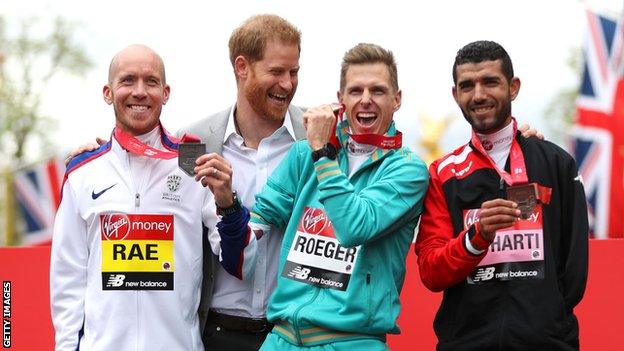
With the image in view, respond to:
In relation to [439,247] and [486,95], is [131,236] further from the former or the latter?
[486,95]

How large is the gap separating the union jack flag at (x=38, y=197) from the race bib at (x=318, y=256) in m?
13.3

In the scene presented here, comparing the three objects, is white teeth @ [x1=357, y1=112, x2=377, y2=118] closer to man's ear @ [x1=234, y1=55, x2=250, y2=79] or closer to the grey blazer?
the grey blazer

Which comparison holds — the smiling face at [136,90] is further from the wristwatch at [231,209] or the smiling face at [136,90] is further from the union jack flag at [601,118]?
the union jack flag at [601,118]

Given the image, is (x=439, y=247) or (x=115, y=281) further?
(x=115, y=281)

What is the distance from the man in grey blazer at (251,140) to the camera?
4375mm

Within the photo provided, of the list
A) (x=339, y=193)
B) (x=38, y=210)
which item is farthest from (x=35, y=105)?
(x=339, y=193)

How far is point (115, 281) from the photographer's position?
409cm

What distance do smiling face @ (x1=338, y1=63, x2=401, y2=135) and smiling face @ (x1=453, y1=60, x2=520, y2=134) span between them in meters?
0.31

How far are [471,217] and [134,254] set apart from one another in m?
1.42

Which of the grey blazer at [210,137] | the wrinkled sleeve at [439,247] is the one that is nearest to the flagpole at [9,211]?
the grey blazer at [210,137]

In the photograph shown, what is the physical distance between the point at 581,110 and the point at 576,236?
10559 mm

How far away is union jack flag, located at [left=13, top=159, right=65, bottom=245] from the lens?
16.9 m

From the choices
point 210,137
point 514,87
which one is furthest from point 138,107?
point 514,87

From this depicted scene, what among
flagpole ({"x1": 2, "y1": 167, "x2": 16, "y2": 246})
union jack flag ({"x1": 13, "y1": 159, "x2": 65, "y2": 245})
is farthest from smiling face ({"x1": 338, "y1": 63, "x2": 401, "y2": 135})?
flagpole ({"x1": 2, "y1": 167, "x2": 16, "y2": 246})
